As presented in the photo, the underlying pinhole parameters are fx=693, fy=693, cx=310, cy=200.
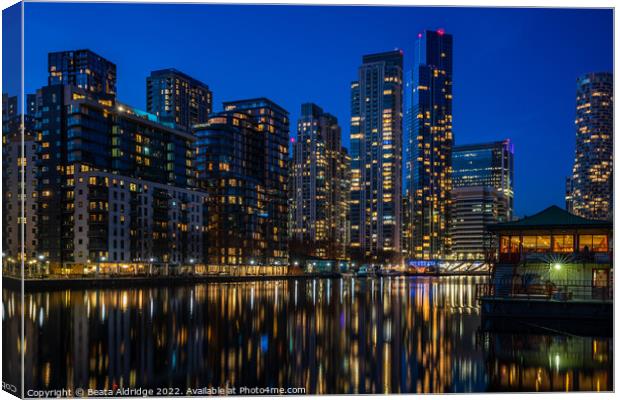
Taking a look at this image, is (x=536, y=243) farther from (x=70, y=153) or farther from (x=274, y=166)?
(x=274, y=166)

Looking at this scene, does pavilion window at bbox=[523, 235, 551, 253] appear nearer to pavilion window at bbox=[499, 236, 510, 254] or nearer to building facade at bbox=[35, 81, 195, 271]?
pavilion window at bbox=[499, 236, 510, 254]

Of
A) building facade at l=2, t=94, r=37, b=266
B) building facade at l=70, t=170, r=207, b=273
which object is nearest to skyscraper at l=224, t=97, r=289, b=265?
building facade at l=70, t=170, r=207, b=273

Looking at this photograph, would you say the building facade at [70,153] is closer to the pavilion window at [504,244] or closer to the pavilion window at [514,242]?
the pavilion window at [504,244]

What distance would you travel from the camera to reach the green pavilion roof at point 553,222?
35031 millimetres

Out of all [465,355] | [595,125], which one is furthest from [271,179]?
[465,355]

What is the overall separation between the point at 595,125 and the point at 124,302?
32.0m

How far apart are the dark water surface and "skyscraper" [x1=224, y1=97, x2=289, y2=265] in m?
113

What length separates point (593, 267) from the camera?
33.9 m

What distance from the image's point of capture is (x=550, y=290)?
1248 inches

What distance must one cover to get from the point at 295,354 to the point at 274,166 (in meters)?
135

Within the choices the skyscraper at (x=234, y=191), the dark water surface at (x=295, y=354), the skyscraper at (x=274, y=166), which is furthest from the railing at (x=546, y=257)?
the skyscraper at (x=274, y=166)

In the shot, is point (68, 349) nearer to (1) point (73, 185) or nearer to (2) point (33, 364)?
(2) point (33, 364)

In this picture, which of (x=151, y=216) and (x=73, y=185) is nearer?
(x=73, y=185)

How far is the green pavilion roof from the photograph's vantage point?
35.0 metres
